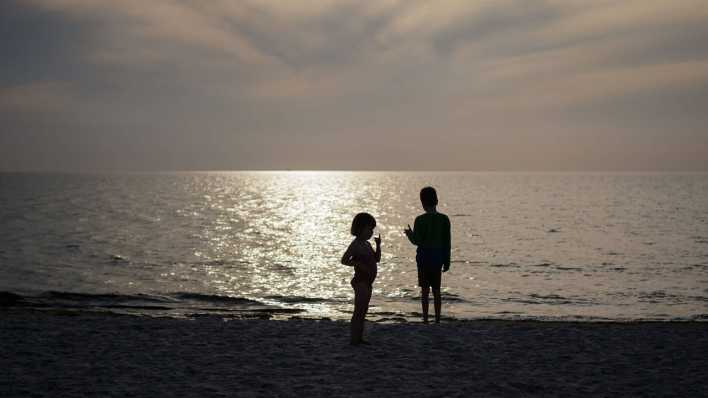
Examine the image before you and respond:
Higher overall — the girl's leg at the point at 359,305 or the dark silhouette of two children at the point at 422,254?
the dark silhouette of two children at the point at 422,254

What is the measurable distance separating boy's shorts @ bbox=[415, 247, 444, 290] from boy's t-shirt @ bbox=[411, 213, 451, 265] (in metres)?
0.09

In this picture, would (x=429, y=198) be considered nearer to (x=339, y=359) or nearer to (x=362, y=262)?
(x=362, y=262)

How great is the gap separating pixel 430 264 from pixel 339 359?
3106 millimetres

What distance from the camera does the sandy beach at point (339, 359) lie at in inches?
326

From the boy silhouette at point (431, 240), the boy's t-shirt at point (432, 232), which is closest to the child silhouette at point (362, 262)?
the boy silhouette at point (431, 240)

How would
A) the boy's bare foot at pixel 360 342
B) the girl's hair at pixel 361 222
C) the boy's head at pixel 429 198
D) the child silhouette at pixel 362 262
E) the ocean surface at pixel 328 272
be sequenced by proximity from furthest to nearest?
the ocean surface at pixel 328 272, the boy's head at pixel 429 198, the boy's bare foot at pixel 360 342, the child silhouette at pixel 362 262, the girl's hair at pixel 361 222

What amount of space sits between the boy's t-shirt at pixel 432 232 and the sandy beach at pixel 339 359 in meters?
1.80

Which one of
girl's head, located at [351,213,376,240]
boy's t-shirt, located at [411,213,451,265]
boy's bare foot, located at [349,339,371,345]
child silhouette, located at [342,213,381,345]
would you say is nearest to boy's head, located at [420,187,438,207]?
boy's t-shirt, located at [411,213,451,265]

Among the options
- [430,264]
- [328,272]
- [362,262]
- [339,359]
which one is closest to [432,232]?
[430,264]

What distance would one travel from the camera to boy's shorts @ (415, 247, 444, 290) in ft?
39.3

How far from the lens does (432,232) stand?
11.9m

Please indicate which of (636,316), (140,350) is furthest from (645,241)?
(140,350)

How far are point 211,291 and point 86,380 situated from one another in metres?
17.4

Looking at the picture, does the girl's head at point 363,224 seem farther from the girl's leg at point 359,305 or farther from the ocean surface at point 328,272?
the ocean surface at point 328,272
